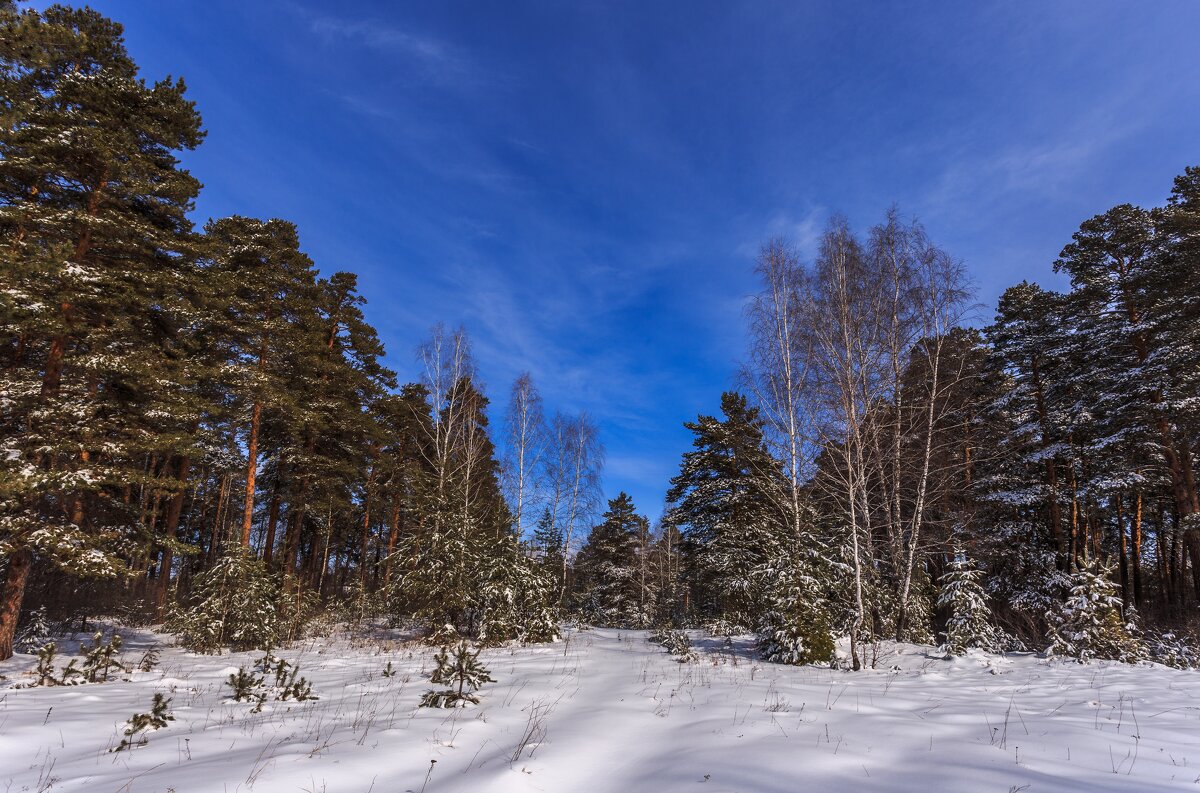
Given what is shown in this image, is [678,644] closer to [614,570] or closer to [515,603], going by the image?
[515,603]

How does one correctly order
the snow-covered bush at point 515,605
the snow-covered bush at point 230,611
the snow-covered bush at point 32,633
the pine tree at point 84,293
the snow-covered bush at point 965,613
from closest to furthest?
the pine tree at point 84,293
the snow-covered bush at point 965,613
the snow-covered bush at point 32,633
the snow-covered bush at point 230,611
the snow-covered bush at point 515,605

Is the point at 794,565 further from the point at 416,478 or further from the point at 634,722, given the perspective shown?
the point at 416,478

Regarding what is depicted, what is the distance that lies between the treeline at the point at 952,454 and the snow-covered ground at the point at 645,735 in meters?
2.58

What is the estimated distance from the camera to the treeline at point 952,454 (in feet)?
36.5

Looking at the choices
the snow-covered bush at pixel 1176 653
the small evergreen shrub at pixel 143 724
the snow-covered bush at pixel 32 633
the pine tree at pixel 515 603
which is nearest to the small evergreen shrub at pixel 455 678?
the small evergreen shrub at pixel 143 724

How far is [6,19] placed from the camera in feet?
21.1

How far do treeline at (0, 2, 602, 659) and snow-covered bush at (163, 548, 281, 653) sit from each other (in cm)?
5

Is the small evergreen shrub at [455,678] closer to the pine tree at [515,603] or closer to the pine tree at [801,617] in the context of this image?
the pine tree at [801,617]

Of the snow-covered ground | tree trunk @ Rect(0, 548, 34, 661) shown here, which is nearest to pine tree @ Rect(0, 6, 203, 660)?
tree trunk @ Rect(0, 548, 34, 661)

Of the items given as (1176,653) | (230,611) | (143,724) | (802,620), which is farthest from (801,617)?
(230,611)

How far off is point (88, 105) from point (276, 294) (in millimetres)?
6326

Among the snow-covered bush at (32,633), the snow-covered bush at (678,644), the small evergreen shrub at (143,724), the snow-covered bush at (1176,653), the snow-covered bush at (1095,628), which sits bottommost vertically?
the snow-covered bush at (32,633)

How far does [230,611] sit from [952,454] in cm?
2108

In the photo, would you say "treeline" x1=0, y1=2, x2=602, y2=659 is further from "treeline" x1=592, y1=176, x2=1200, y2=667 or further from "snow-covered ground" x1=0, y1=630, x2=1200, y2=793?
"treeline" x1=592, y1=176, x2=1200, y2=667
